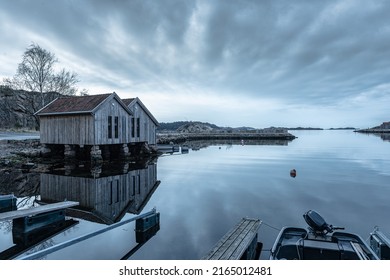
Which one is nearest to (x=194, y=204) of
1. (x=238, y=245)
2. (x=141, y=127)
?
→ (x=238, y=245)

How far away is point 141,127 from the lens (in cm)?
3122

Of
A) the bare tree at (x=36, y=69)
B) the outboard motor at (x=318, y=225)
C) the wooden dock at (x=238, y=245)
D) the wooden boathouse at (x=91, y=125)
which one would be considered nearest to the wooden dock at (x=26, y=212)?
the wooden dock at (x=238, y=245)

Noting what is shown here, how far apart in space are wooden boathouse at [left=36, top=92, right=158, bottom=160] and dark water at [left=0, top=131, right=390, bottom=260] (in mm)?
4104

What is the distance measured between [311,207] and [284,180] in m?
7.22

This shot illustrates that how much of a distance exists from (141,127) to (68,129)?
842cm

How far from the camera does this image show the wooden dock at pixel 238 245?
6.60 meters

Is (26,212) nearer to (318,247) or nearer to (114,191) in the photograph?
→ (114,191)

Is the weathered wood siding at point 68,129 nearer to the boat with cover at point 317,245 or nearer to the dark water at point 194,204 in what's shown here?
the dark water at point 194,204

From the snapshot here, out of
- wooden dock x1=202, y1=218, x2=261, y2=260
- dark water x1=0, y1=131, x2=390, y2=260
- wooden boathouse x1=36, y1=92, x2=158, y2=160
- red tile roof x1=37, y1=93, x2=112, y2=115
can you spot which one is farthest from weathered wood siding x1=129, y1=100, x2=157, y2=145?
wooden dock x1=202, y1=218, x2=261, y2=260

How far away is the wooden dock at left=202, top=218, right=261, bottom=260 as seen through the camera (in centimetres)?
660

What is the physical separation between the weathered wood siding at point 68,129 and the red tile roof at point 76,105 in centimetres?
56

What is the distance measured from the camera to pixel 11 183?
54.6 ft

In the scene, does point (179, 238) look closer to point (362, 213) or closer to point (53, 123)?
point (362, 213)

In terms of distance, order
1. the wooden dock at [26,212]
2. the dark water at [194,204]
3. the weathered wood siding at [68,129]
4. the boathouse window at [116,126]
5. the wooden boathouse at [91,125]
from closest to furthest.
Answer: the wooden dock at [26,212] → the dark water at [194,204] → the weathered wood siding at [68,129] → the wooden boathouse at [91,125] → the boathouse window at [116,126]
